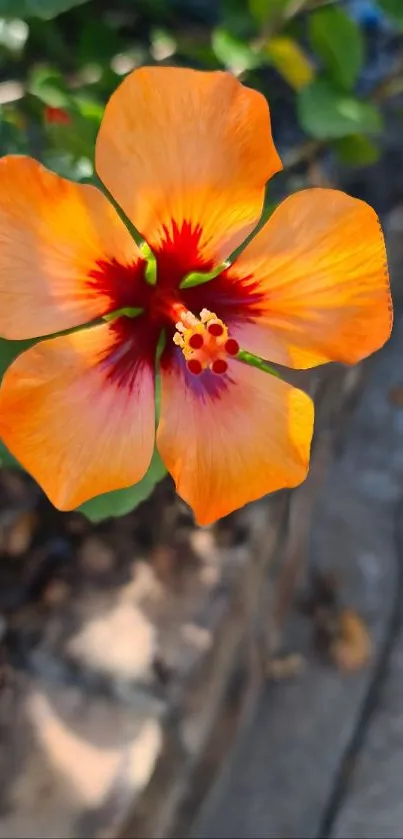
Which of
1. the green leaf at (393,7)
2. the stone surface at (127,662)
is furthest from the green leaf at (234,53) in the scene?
the stone surface at (127,662)

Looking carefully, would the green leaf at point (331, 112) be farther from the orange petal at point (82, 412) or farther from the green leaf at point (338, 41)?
the orange petal at point (82, 412)

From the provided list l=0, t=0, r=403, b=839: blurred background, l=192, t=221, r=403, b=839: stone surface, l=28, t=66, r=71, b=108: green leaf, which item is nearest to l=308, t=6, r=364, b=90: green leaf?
l=0, t=0, r=403, b=839: blurred background

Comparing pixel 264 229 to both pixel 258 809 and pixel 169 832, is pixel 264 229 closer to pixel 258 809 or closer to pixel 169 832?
pixel 169 832

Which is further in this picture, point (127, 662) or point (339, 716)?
point (339, 716)

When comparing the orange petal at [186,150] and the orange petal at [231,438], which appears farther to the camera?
the orange petal at [231,438]

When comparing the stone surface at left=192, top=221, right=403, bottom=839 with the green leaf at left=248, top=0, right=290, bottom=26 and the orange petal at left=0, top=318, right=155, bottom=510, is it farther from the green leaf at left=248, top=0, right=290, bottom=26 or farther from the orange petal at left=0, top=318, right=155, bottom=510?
the orange petal at left=0, top=318, right=155, bottom=510

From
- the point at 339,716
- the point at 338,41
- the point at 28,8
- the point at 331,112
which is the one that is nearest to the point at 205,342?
the point at 28,8

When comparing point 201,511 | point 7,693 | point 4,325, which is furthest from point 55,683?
point 4,325

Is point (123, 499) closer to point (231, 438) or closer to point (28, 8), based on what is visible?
point (231, 438)
